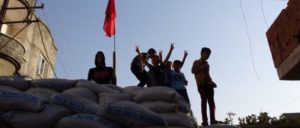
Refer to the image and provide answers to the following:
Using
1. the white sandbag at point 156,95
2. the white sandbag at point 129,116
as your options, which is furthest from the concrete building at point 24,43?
the white sandbag at point 129,116

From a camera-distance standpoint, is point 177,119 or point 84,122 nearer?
point 84,122

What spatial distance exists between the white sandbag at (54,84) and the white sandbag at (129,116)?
0.88 metres

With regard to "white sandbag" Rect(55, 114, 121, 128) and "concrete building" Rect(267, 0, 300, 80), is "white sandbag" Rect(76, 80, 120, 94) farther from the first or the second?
"concrete building" Rect(267, 0, 300, 80)

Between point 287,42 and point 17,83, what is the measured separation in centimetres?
272

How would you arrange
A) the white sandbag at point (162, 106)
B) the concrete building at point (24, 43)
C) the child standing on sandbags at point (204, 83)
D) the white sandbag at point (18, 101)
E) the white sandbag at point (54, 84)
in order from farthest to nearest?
the concrete building at point (24, 43) < the child standing on sandbags at point (204, 83) < the white sandbag at point (54, 84) < the white sandbag at point (162, 106) < the white sandbag at point (18, 101)

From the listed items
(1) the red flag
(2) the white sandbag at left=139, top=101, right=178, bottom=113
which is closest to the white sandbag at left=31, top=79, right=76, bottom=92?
(2) the white sandbag at left=139, top=101, right=178, bottom=113

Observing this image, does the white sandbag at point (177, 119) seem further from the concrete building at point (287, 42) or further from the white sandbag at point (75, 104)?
the concrete building at point (287, 42)

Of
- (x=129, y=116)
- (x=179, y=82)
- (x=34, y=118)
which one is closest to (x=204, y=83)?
(x=179, y=82)

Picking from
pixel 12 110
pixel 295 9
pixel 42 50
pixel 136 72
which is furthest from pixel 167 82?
pixel 42 50

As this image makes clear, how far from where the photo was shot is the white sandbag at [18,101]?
2.84 meters

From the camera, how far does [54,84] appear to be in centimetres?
352

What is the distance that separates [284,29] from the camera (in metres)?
3.85

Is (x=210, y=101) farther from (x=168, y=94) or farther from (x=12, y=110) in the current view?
(x=12, y=110)

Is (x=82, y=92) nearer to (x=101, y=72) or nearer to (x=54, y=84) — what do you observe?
(x=54, y=84)
